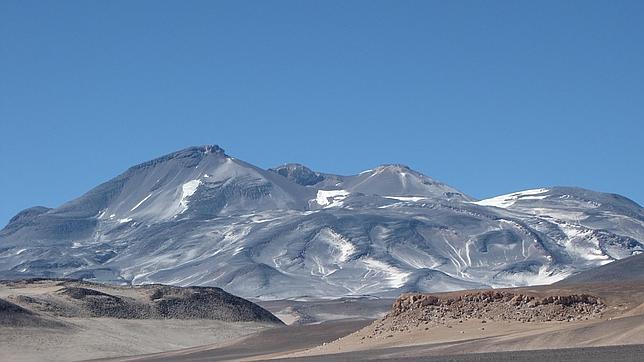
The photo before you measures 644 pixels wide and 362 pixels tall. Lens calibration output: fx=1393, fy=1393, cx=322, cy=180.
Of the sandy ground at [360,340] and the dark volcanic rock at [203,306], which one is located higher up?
the dark volcanic rock at [203,306]

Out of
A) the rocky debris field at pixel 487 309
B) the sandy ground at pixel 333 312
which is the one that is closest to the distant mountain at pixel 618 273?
the sandy ground at pixel 333 312

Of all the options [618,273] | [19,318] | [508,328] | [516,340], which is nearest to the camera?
[516,340]

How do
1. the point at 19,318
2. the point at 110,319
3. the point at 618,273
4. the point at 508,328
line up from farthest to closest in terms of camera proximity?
the point at 618,273 < the point at 110,319 < the point at 19,318 < the point at 508,328

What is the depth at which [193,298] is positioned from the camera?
117 meters

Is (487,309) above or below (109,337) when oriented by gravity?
below

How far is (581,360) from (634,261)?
12041 centimetres

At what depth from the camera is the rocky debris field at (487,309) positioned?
56.9 metres

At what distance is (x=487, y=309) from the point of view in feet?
196

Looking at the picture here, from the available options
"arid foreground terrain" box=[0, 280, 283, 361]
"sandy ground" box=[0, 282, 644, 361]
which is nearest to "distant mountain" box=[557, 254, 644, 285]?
"arid foreground terrain" box=[0, 280, 283, 361]

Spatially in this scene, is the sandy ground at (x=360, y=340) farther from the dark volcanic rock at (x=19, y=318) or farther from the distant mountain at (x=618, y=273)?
the distant mountain at (x=618, y=273)

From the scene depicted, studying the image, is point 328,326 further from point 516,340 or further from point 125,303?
point 516,340

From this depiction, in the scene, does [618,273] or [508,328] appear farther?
[618,273]

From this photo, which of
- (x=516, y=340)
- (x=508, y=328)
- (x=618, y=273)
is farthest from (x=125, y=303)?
(x=516, y=340)

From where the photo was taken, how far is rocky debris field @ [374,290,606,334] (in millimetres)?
56938
